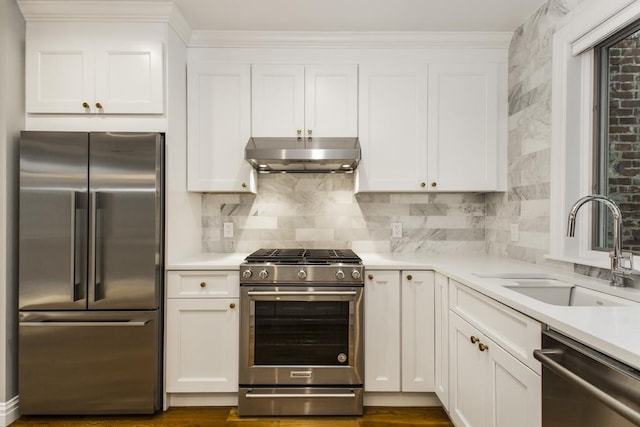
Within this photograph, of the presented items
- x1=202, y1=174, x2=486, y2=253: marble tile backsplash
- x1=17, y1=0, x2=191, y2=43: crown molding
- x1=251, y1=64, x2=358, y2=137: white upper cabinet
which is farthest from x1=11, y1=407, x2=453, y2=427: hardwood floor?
x1=17, y1=0, x2=191, y2=43: crown molding

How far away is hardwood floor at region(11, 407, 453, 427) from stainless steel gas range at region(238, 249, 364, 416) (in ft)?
0.17

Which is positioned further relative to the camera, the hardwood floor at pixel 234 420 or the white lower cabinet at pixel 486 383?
the hardwood floor at pixel 234 420

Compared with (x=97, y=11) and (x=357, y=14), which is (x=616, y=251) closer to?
(x=357, y=14)

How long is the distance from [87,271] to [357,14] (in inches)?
88.6

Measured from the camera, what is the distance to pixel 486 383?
173cm

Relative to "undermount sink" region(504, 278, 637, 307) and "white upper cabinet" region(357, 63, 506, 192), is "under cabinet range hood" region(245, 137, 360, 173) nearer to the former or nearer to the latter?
"white upper cabinet" region(357, 63, 506, 192)

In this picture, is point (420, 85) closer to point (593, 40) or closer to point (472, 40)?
point (472, 40)

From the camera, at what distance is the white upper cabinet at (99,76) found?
2.43 metres

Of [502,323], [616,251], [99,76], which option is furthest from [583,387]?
[99,76]

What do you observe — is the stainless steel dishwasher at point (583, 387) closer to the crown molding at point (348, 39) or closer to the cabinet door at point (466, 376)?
the cabinet door at point (466, 376)

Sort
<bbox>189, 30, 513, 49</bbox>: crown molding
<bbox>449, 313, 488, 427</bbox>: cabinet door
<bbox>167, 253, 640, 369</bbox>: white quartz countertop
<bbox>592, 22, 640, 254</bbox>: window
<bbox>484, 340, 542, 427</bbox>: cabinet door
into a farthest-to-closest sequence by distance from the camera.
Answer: <bbox>189, 30, 513, 49</bbox>: crown molding → <bbox>592, 22, 640, 254</bbox>: window → <bbox>449, 313, 488, 427</bbox>: cabinet door → <bbox>484, 340, 542, 427</bbox>: cabinet door → <bbox>167, 253, 640, 369</bbox>: white quartz countertop

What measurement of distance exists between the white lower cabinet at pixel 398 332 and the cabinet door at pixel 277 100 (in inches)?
46.4

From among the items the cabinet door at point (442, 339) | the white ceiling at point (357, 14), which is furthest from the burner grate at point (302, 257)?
the white ceiling at point (357, 14)

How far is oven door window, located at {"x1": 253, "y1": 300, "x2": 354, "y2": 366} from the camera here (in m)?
2.41
